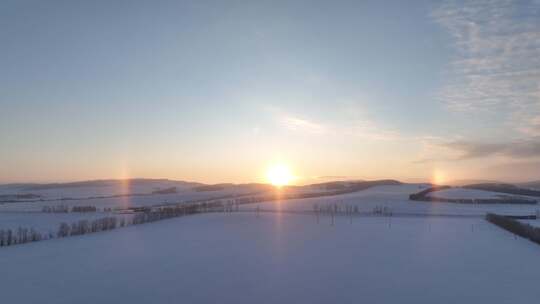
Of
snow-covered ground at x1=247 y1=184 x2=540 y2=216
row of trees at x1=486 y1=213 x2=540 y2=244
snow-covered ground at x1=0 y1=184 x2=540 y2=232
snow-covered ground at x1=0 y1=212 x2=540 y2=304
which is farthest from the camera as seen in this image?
snow-covered ground at x1=247 y1=184 x2=540 y2=216

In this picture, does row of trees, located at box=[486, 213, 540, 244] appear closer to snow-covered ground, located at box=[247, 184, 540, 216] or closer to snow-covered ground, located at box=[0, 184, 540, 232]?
snow-covered ground, located at box=[0, 184, 540, 232]

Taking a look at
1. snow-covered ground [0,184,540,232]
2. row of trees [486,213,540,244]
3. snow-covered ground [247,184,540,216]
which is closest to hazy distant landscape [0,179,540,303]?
row of trees [486,213,540,244]

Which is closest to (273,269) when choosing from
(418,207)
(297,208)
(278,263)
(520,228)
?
(278,263)

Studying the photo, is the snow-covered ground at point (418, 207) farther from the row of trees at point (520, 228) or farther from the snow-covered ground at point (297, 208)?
the row of trees at point (520, 228)

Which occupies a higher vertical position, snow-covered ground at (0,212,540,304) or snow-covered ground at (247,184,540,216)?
snow-covered ground at (247,184,540,216)

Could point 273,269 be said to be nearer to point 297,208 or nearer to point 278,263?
point 278,263

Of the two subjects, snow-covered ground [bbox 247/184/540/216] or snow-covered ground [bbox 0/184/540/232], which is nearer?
snow-covered ground [bbox 0/184/540/232]

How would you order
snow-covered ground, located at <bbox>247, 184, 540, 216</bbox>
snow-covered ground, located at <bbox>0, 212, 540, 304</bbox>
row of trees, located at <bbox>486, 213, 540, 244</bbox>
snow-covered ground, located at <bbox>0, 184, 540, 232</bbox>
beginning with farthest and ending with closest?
snow-covered ground, located at <bbox>247, 184, 540, 216</bbox>
snow-covered ground, located at <bbox>0, 184, 540, 232</bbox>
row of trees, located at <bbox>486, 213, 540, 244</bbox>
snow-covered ground, located at <bbox>0, 212, 540, 304</bbox>

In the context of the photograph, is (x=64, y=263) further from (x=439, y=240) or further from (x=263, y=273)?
(x=439, y=240)

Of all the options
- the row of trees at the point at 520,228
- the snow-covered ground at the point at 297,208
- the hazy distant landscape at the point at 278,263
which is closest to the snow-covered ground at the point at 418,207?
the snow-covered ground at the point at 297,208
